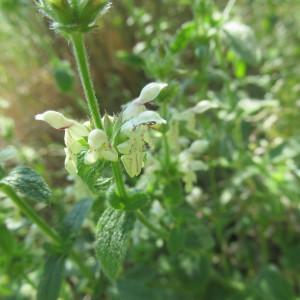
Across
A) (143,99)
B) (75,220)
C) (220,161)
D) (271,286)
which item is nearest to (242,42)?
(220,161)

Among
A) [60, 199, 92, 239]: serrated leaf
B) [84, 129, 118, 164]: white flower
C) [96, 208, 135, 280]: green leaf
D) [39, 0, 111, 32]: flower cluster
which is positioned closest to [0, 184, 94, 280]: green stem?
[60, 199, 92, 239]: serrated leaf

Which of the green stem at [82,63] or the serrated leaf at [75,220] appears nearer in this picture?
the green stem at [82,63]

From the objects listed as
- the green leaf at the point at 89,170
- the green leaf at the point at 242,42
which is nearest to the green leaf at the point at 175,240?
the green leaf at the point at 89,170

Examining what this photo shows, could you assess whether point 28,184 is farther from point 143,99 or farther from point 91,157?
point 143,99

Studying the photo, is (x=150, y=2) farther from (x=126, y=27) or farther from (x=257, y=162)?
(x=257, y=162)

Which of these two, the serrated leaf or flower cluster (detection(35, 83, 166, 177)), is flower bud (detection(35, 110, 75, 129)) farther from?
the serrated leaf

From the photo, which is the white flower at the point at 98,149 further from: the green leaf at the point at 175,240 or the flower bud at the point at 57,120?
the green leaf at the point at 175,240

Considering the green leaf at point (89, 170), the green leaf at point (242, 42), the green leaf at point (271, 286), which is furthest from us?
the green leaf at point (271, 286)
